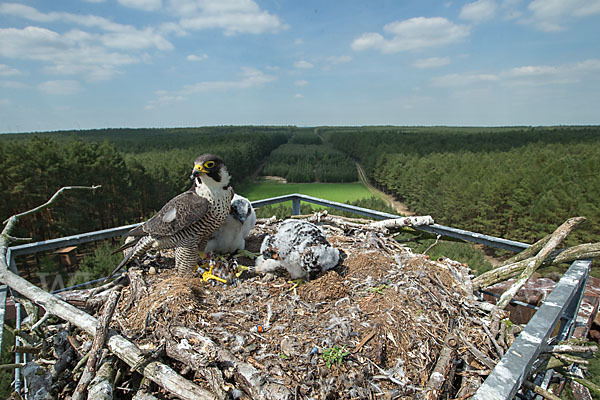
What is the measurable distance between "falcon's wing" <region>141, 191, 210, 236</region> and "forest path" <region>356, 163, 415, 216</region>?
33.9 metres

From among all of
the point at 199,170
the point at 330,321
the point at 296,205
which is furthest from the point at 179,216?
the point at 296,205

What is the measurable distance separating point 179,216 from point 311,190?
141 ft

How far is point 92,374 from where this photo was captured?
190cm

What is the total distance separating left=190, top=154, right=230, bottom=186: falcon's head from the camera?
3.12m

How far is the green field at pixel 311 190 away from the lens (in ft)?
139

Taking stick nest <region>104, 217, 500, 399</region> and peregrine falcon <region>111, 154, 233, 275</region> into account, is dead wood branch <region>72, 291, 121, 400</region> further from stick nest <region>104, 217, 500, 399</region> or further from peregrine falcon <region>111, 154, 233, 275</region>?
peregrine falcon <region>111, 154, 233, 275</region>

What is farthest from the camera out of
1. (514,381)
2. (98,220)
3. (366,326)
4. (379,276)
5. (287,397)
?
(98,220)

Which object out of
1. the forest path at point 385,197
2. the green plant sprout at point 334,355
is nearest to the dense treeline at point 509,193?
the forest path at point 385,197

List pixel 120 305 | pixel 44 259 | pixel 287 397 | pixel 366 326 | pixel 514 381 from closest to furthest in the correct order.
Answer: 1. pixel 514 381
2. pixel 287 397
3. pixel 366 326
4. pixel 120 305
5. pixel 44 259

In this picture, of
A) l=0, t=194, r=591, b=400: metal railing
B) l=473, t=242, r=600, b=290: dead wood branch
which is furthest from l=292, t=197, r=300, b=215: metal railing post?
l=473, t=242, r=600, b=290: dead wood branch

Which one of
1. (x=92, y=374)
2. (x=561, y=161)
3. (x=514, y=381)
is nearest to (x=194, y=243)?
(x=92, y=374)

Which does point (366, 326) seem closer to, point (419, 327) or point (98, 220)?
point (419, 327)

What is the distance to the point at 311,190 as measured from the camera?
46188 mm

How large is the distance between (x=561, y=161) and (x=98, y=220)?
38485 millimetres
